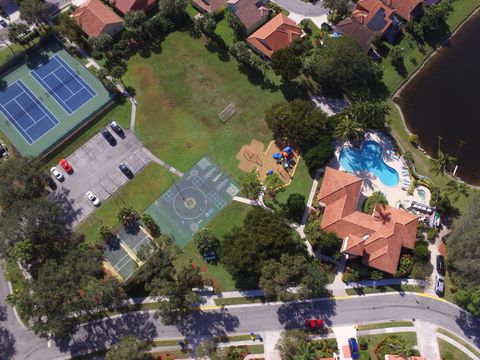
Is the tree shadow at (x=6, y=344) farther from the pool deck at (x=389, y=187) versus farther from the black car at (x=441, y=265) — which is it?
the black car at (x=441, y=265)

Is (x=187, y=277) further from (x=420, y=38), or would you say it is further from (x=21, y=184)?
(x=420, y=38)

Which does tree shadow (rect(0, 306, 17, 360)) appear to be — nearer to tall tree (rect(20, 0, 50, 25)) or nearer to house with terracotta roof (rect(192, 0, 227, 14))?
tall tree (rect(20, 0, 50, 25))

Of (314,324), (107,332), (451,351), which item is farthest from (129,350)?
(451,351)

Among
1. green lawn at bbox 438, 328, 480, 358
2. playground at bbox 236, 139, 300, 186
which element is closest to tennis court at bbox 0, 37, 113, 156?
playground at bbox 236, 139, 300, 186

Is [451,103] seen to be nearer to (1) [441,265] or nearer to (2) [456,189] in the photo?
(2) [456,189]

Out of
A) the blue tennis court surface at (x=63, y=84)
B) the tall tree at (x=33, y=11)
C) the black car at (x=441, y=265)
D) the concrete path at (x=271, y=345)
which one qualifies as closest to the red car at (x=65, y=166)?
the blue tennis court surface at (x=63, y=84)

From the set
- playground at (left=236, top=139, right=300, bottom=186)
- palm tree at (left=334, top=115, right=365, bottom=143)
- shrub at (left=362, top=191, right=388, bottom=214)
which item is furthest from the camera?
playground at (left=236, top=139, right=300, bottom=186)
